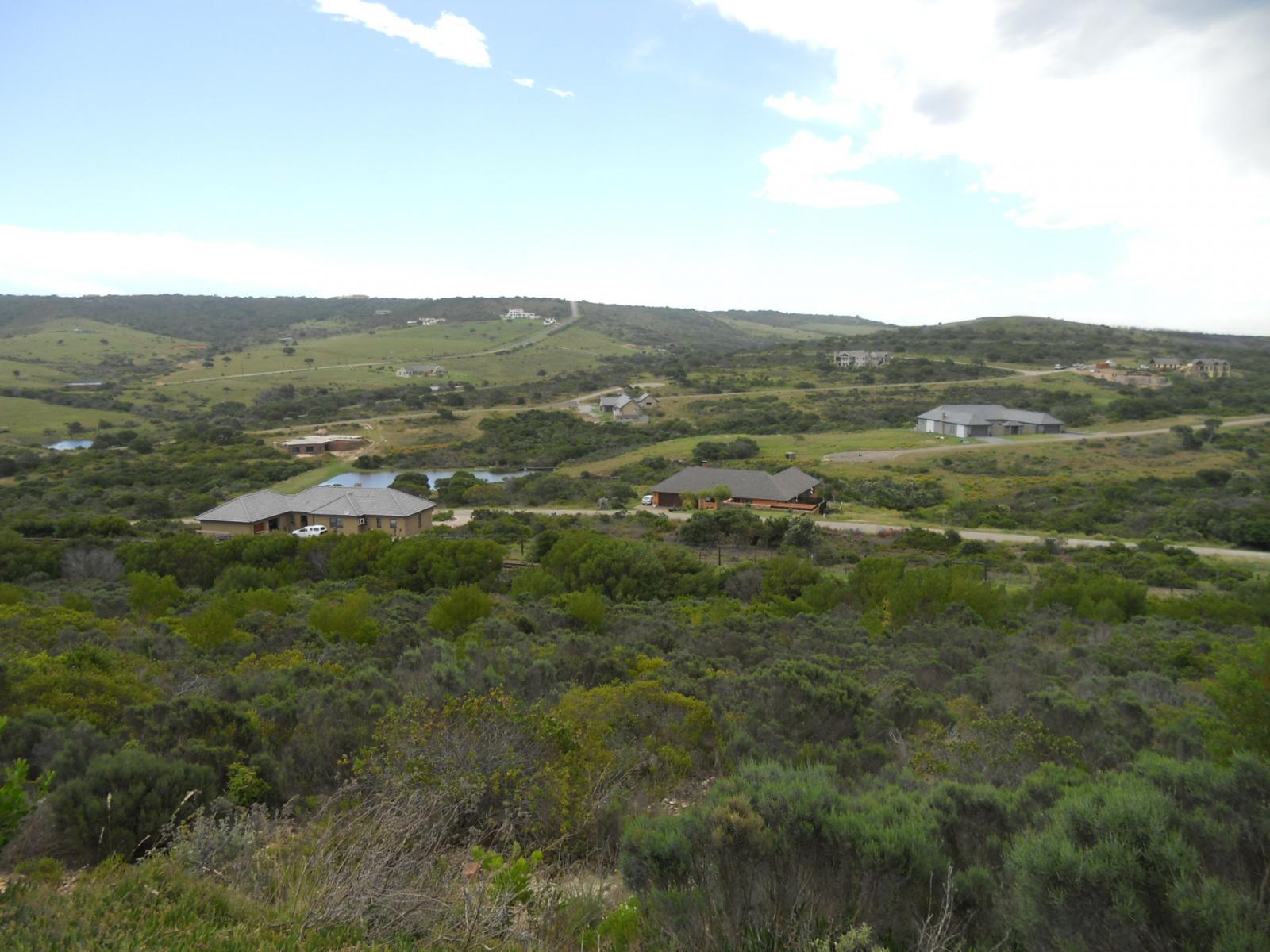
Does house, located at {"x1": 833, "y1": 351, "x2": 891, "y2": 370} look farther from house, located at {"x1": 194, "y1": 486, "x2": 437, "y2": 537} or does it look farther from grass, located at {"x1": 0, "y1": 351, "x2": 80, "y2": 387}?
grass, located at {"x1": 0, "y1": 351, "x2": 80, "y2": 387}

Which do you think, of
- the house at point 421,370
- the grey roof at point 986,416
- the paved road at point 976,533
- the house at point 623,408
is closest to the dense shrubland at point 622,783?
the paved road at point 976,533

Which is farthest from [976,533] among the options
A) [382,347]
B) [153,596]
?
[382,347]

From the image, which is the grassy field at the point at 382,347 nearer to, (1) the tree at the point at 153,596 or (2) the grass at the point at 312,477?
(2) the grass at the point at 312,477

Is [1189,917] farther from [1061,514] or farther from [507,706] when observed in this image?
[1061,514]

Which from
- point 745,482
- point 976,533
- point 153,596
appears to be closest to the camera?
point 153,596

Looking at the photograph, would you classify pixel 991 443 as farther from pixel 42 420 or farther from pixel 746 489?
pixel 42 420

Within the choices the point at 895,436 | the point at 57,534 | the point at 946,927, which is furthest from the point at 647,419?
the point at 946,927

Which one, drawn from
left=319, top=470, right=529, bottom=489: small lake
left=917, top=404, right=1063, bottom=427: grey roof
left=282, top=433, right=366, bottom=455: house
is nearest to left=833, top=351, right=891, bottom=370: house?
left=917, top=404, right=1063, bottom=427: grey roof
